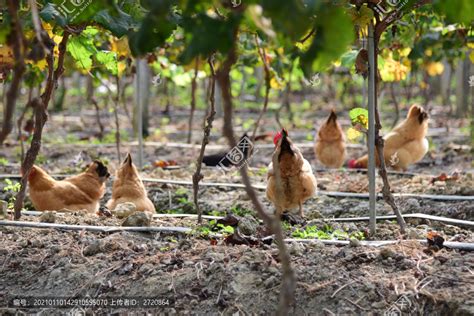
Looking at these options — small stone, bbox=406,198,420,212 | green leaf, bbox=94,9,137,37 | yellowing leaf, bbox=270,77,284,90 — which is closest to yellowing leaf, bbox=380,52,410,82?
yellowing leaf, bbox=270,77,284,90

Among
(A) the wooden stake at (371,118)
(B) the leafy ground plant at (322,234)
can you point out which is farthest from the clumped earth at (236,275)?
(A) the wooden stake at (371,118)

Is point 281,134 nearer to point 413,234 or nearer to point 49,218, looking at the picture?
point 413,234

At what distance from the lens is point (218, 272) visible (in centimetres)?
312

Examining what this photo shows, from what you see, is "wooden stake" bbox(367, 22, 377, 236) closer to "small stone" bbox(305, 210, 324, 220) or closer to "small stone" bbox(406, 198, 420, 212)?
"small stone" bbox(305, 210, 324, 220)

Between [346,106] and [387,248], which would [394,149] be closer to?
[387,248]

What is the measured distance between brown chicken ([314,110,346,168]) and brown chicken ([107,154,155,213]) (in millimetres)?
2858

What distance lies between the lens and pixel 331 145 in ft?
23.6

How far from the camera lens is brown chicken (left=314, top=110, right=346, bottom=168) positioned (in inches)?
284

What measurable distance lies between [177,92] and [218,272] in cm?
2194

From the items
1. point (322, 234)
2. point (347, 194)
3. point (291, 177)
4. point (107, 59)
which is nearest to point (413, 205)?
point (347, 194)

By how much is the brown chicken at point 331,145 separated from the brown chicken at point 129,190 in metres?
2.86

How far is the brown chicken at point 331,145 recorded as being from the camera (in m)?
7.21

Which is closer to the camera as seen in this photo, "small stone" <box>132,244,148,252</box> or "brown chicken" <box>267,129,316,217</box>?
"small stone" <box>132,244,148,252</box>

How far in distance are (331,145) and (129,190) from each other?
301 cm
